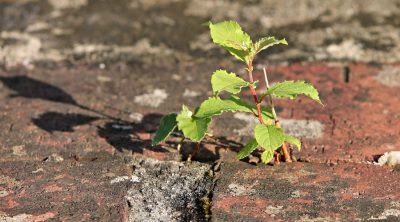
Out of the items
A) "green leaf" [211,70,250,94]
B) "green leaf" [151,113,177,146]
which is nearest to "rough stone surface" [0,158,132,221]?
"green leaf" [151,113,177,146]

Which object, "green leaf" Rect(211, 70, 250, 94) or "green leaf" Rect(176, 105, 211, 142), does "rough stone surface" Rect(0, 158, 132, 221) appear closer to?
"green leaf" Rect(176, 105, 211, 142)

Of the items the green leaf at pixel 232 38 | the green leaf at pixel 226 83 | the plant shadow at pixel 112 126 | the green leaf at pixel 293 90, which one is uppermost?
the green leaf at pixel 232 38

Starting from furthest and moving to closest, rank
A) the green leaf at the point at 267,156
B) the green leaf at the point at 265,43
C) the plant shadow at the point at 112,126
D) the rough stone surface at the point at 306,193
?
the plant shadow at the point at 112,126, the green leaf at the point at 267,156, the green leaf at the point at 265,43, the rough stone surface at the point at 306,193

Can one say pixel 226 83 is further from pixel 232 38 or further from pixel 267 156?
pixel 267 156

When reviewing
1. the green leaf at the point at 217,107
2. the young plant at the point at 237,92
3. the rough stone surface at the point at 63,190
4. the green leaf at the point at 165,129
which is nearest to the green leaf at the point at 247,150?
the young plant at the point at 237,92

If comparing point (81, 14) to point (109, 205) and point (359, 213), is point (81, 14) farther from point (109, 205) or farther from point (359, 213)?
point (359, 213)

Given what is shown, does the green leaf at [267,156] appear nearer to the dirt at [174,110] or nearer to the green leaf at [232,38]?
the dirt at [174,110]
